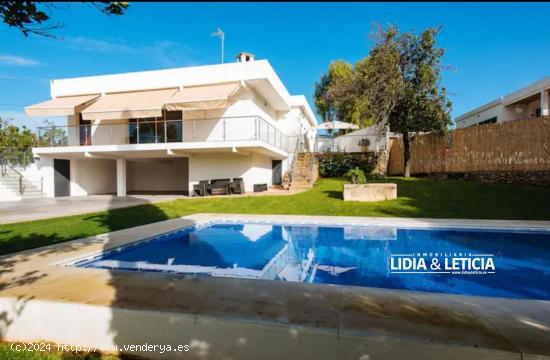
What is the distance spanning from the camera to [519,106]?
2148 centimetres

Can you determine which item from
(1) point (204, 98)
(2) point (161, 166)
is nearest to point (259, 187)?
(1) point (204, 98)

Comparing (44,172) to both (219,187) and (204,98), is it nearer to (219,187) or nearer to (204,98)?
(219,187)

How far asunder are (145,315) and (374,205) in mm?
11521

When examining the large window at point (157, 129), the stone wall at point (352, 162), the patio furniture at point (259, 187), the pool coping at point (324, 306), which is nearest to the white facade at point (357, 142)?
the stone wall at point (352, 162)

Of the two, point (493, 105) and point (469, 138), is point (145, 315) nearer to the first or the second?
point (469, 138)

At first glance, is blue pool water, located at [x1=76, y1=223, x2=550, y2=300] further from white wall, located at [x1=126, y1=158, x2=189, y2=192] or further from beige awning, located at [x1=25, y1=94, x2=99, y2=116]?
white wall, located at [x1=126, y1=158, x2=189, y2=192]

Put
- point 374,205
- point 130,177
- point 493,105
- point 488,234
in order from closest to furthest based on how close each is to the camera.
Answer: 1. point 488,234
2. point 374,205
3. point 493,105
4. point 130,177

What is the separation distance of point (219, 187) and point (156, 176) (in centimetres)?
1005

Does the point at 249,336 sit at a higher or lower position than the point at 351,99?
lower

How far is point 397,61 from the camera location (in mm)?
16594

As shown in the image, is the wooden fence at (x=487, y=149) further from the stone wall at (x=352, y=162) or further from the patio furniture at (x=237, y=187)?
the patio furniture at (x=237, y=187)

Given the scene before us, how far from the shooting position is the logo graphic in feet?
19.6

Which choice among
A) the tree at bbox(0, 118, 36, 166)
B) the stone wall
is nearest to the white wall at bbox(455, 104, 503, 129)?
the stone wall

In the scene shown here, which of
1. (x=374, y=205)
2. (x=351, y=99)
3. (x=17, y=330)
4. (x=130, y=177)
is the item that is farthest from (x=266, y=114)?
(x=17, y=330)
